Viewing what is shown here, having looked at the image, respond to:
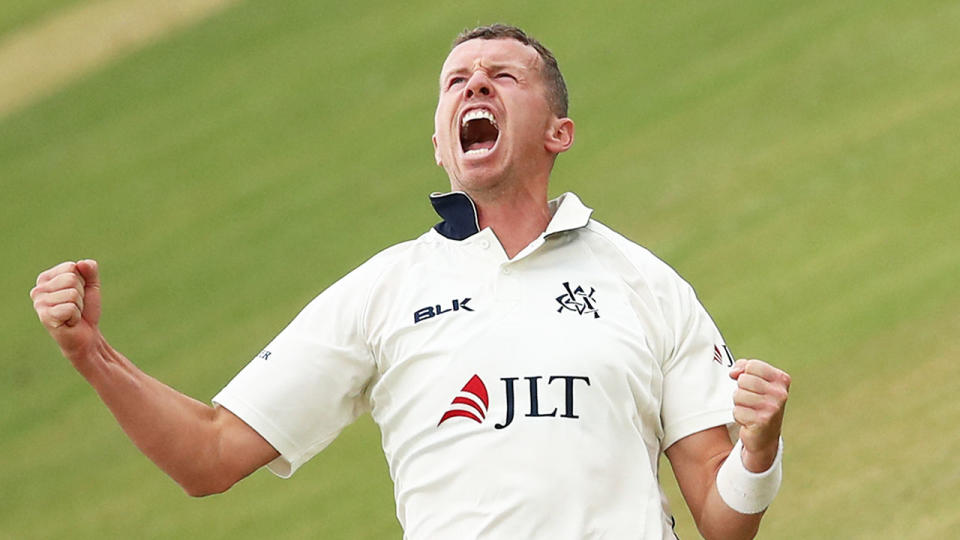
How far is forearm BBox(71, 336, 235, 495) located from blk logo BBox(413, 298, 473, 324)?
0.37 metres

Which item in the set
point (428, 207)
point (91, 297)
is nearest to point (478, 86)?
point (91, 297)

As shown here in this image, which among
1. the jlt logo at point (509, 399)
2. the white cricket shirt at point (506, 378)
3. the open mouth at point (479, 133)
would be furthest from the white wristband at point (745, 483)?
the open mouth at point (479, 133)

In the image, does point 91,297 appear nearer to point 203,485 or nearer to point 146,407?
point 146,407

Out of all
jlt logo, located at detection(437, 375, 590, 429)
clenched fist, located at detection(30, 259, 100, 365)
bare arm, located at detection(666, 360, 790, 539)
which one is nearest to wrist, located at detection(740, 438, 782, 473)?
bare arm, located at detection(666, 360, 790, 539)

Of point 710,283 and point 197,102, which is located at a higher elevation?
point 197,102

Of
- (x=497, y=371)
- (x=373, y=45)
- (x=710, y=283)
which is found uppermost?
(x=373, y=45)

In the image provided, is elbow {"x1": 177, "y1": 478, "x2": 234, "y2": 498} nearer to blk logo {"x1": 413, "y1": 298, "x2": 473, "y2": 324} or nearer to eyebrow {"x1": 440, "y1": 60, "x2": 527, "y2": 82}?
blk logo {"x1": 413, "y1": 298, "x2": 473, "y2": 324}

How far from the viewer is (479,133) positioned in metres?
3.03

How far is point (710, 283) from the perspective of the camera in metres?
5.53

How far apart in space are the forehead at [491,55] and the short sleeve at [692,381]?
52 cm

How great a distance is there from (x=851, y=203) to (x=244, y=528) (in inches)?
94.6

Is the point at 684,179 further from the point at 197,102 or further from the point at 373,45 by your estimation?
the point at 197,102

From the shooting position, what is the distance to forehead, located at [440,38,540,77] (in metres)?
2.92

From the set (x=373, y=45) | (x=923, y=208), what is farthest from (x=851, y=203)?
(x=373, y=45)
